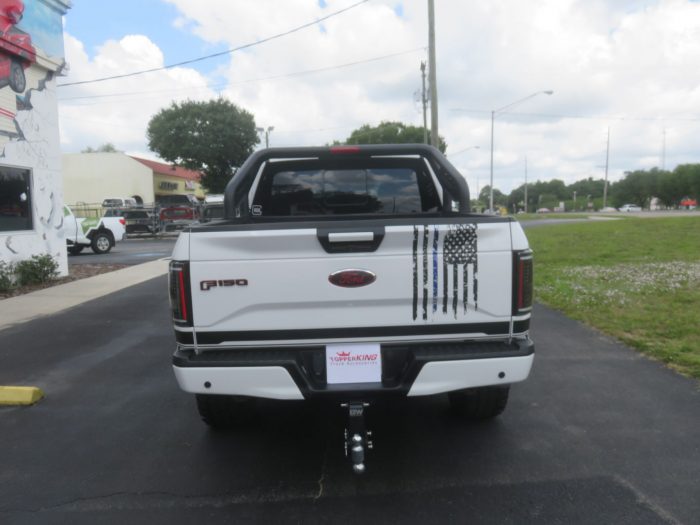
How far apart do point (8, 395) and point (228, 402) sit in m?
2.18

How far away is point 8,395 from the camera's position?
15.6 ft

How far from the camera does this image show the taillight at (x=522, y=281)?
3.07 m

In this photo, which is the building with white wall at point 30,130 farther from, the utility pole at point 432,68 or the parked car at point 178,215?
the parked car at point 178,215

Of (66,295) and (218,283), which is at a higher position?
(218,283)

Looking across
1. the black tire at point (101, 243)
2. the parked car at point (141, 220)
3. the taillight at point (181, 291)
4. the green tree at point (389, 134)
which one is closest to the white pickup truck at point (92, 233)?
the black tire at point (101, 243)

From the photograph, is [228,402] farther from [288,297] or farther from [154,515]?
[288,297]

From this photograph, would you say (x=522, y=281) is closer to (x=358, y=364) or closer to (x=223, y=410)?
(x=358, y=364)

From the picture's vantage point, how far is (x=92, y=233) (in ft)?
63.8

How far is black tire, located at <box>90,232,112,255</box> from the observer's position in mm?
19609

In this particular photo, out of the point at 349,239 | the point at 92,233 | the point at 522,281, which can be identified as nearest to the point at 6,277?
the point at 92,233

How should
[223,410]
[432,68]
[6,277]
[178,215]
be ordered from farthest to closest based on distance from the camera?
[178,215] → [432,68] → [6,277] → [223,410]

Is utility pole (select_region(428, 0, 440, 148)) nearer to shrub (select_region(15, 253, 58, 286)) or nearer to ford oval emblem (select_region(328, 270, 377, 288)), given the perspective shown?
shrub (select_region(15, 253, 58, 286))

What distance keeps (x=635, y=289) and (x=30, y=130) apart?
11.1 m

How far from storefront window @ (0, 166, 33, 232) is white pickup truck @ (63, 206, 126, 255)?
296 inches
